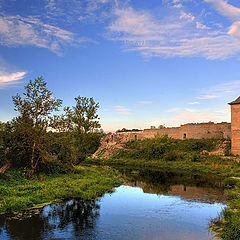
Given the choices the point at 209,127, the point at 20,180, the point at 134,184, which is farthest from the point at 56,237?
the point at 209,127

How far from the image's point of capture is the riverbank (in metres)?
9.58

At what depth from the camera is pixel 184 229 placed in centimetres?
797

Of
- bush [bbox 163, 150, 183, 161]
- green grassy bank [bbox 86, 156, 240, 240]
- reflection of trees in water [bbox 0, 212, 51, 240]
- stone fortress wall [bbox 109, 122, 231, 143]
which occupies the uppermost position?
stone fortress wall [bbox 109, 122, 231, 143]

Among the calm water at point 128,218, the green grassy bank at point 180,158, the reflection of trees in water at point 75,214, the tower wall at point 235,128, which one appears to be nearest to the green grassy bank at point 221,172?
the green grassy bank at point 180,158

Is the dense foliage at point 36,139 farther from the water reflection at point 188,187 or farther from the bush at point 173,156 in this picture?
the bush at point 173,156

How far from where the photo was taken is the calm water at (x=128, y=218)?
24.0 ft

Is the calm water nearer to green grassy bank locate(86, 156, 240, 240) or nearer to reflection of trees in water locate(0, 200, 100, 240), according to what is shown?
reflection of trees in water locate(0, 200, 100, 240)

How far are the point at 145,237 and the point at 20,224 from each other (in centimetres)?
378

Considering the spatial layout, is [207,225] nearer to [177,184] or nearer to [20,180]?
[177,184]

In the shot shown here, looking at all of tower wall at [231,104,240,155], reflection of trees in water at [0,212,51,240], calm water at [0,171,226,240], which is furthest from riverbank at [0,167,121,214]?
tower wall at [231,104,240,155]

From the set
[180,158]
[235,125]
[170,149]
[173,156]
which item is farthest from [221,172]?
[170,149]

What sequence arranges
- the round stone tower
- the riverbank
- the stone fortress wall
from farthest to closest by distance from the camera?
1. the stone fortress wall
2. the round stone tower
3. the riverbank

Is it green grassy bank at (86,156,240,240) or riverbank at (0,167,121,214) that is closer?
green grassy bank at (86,156,240,240)

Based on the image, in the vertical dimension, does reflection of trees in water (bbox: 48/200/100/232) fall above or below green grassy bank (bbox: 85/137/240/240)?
below
